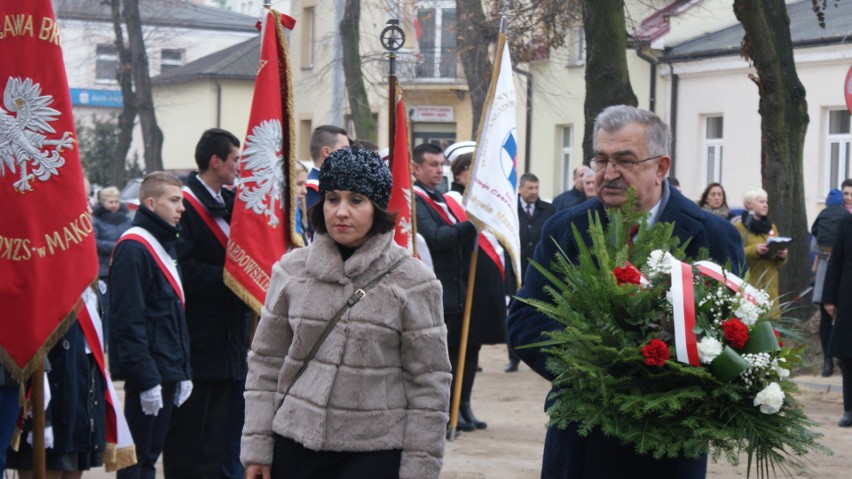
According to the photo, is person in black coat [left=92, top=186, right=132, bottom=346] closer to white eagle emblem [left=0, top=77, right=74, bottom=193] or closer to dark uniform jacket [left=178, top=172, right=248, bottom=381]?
dark uniform jacket [left=178, top=172, right=248, bottom=381]

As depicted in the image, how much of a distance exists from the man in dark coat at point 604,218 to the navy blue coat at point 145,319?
2845 millimetres

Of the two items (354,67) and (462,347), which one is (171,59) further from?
(462,347)

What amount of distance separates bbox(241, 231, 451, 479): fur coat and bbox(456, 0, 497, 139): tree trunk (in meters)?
19.8

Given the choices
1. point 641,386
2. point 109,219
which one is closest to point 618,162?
point 641,386

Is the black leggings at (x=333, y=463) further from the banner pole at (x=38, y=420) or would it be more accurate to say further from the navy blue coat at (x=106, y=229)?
the navy blue coat at (x=106, y=229)

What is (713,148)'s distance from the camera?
97.8 ft

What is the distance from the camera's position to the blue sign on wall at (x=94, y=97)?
51781 mm

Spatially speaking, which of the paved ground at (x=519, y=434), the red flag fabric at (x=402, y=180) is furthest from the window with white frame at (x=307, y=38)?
the red flag fabric at (x=402, y=180)

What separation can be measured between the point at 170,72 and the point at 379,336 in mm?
53239

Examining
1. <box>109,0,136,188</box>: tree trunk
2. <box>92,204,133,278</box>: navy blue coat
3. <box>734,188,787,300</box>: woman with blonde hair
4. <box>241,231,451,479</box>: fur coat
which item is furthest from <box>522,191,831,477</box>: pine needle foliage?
<box>109,0,136,188</box>: tree trunk

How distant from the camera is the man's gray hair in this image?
472 centimetres

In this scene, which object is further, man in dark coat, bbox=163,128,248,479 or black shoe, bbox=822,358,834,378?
black shoe, bbox=822,358,834,378

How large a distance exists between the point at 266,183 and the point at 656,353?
166 inches

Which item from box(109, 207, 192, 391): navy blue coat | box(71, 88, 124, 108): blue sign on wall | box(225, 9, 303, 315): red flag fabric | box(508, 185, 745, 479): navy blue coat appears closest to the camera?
box(508, 185, 745, 479): navy blue coat
